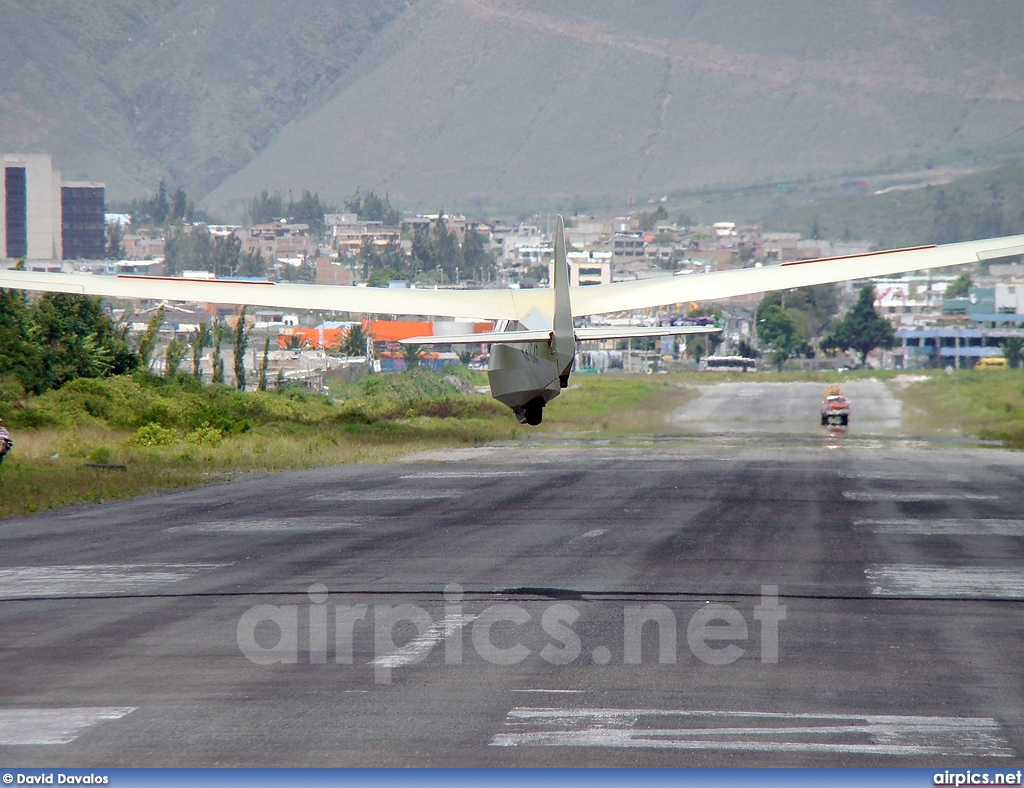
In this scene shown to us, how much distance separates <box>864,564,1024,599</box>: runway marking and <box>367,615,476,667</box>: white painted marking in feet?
21.6

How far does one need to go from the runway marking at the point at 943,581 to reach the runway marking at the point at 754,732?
278 inches

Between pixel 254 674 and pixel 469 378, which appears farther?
pixel 469 378

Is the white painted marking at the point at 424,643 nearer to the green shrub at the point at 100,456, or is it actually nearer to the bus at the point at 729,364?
the green shrub at the point at 100,456

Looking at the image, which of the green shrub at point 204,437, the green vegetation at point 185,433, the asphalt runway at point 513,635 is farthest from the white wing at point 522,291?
the green shrub at point 204,437

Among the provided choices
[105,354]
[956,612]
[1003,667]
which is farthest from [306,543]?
[105,354]

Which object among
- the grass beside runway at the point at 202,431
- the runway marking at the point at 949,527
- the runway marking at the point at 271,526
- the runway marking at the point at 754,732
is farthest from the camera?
the grass beside runway at the point at 202,431

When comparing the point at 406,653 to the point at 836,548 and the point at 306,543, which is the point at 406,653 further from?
the point at 836,548

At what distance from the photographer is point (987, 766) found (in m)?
9.95

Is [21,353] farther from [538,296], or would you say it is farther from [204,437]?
[538,296]

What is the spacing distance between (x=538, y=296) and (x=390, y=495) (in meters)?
7.13

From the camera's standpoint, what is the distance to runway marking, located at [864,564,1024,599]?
18.2m

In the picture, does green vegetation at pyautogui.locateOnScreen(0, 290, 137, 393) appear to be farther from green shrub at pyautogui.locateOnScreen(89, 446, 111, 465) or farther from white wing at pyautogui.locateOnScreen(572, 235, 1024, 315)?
white wing at pyautogui.locateOnScreen(572, 235, 1024, 315)

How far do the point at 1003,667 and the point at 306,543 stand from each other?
13721 millimetres

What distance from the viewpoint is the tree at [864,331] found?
628ft
